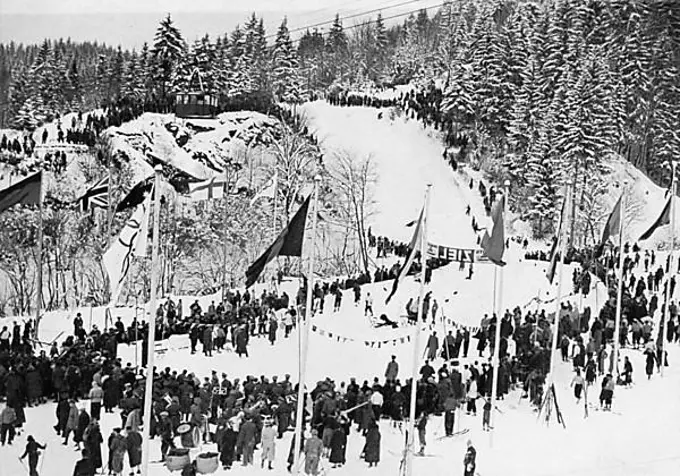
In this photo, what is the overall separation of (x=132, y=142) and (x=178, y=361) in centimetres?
2462

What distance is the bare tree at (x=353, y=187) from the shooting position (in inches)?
1700

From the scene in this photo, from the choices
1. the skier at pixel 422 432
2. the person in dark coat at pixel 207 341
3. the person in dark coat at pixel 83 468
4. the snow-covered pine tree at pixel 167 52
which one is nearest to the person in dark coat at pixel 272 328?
the person in dark coat at pixel 207 341

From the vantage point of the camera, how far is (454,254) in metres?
38.5

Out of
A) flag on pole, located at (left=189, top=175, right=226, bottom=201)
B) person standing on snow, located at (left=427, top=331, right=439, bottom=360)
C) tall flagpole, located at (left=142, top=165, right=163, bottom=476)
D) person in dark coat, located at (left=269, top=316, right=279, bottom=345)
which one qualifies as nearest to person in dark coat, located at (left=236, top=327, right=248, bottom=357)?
person in dark coat, located at (left=269, top=316, right=279, bottom=345)

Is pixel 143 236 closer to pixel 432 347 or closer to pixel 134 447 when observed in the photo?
pixel 134 447

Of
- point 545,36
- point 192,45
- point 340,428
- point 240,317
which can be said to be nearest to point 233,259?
point 240,317

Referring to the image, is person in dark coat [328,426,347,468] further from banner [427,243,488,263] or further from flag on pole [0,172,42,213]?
banner [427,243,488,263]

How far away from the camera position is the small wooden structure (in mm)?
49188

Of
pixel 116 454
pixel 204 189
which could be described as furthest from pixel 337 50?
pixel 116 454

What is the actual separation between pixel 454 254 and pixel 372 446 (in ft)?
78.1

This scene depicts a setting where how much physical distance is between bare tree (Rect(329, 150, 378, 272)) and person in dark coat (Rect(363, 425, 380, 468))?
24108 mm

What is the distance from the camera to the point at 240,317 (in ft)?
76.0

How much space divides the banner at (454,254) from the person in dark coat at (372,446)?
56.1ft

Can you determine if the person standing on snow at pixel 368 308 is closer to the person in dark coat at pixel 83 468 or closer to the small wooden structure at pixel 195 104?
the person in dark coat at pixel 83 468
